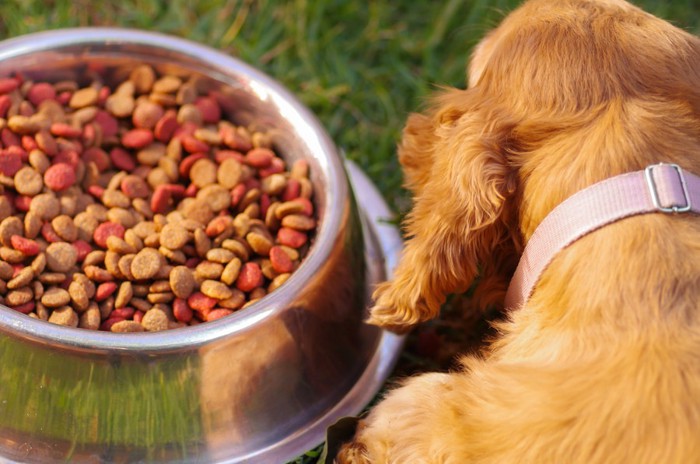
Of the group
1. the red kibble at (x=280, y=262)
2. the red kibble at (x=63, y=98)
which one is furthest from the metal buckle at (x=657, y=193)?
the red kibble at (x=63, y=98)

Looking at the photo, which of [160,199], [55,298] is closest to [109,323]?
[55,298]

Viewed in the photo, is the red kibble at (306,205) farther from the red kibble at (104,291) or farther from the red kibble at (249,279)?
the red kibble at (104,291)

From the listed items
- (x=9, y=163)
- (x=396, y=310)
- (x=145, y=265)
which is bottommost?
(x=145, y=265)

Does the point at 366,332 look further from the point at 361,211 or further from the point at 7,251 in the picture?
the point at 7,251

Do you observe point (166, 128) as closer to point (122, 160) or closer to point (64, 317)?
point (122, 160)

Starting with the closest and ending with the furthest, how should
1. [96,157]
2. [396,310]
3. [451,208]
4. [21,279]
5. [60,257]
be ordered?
[451,208], [396,310], [21,279], [60,257], [96,157]

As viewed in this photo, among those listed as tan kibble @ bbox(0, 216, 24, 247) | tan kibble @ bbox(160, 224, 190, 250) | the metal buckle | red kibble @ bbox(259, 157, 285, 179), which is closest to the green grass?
red kibble @ bbox(259, 157, 285, 179)

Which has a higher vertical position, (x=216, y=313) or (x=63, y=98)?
(x=63, y=98)
